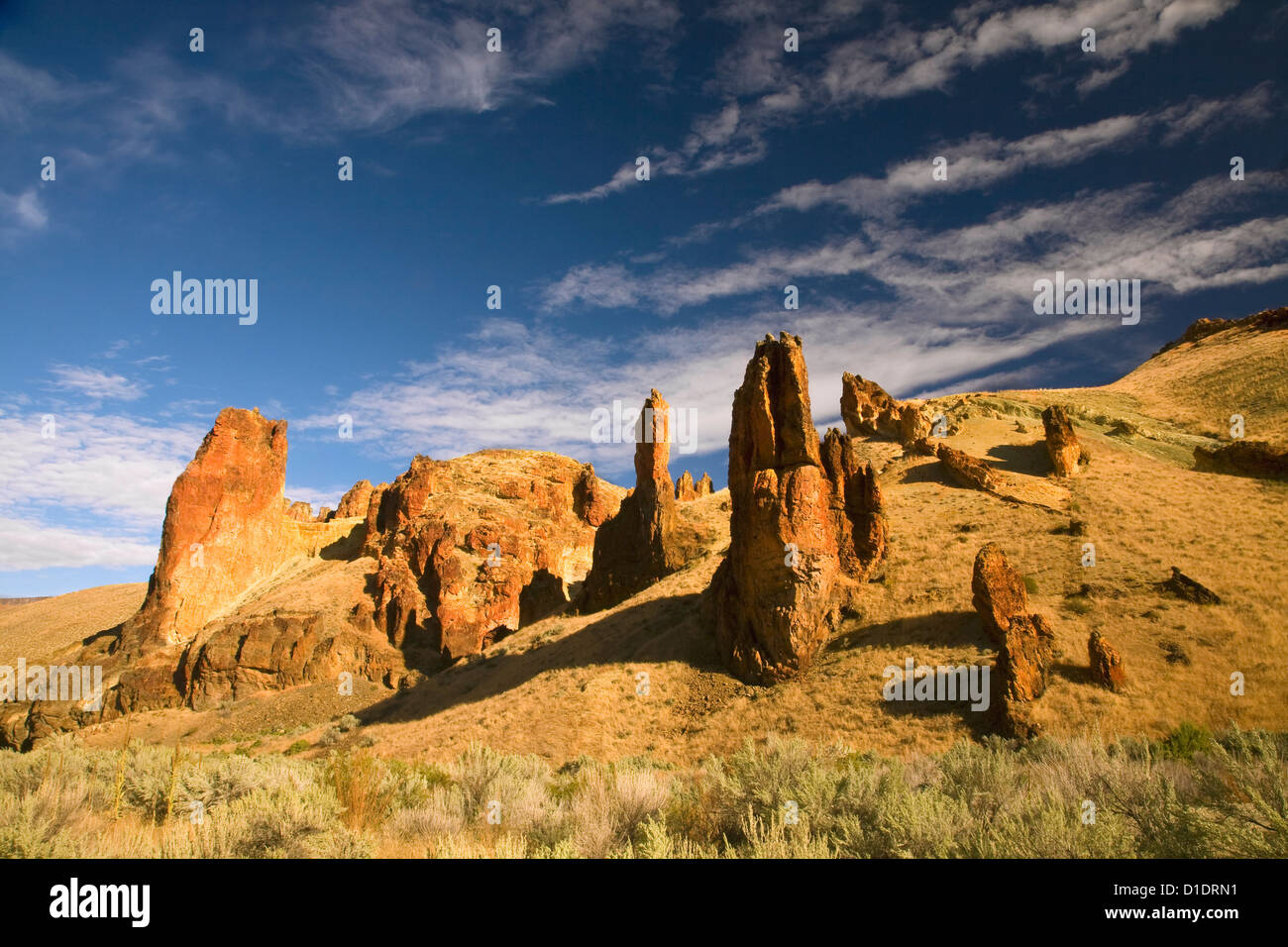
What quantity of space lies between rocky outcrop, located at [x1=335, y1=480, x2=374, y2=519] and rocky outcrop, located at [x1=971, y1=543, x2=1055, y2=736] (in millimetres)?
77445

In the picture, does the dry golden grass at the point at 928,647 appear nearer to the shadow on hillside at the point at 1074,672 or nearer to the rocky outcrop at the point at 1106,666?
the shadow on hillside at the point at 1074,672

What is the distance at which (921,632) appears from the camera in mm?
20531

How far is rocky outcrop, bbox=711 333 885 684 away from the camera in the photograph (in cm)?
2252

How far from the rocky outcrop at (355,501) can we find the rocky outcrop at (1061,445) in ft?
250

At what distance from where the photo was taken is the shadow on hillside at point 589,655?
88.5 feet

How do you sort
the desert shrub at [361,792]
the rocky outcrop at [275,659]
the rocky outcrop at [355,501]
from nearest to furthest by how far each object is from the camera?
the desert shrub at [361,792] < the rocky outcrop at [275,659] < the rocky outcrop at [355,501]

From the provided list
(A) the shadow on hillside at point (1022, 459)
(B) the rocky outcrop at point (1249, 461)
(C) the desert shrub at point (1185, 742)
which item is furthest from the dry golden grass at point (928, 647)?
(B) the rocky outcrop at point (1249, 461)

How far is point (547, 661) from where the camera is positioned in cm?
3180

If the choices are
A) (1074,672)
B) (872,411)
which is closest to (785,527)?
(1074,672)

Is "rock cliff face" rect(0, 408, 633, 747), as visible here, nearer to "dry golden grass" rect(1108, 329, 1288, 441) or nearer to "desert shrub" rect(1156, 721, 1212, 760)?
"desert shrub" rect(1156, 721, 1212, 760)
